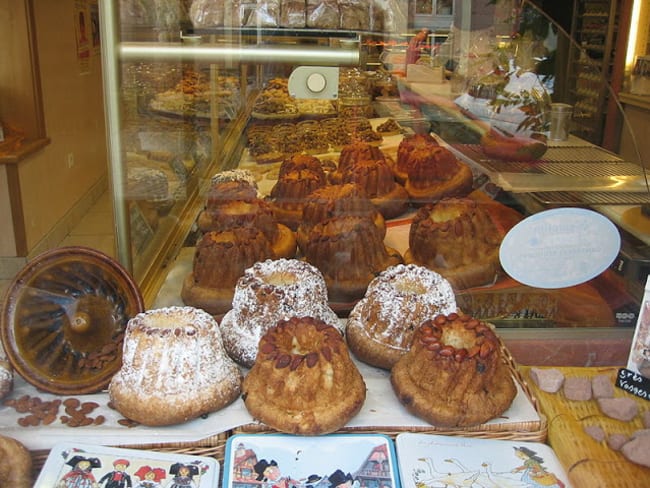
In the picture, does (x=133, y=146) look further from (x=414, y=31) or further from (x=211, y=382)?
(x=414, y=31)

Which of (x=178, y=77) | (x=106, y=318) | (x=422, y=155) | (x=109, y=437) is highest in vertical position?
(x=178, y=77)

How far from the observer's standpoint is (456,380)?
1.28 metres

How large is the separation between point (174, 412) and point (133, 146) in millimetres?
774

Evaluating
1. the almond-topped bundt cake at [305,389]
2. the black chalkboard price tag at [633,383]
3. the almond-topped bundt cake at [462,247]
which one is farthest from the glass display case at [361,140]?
the almond-topped bundt cake at [305,389]

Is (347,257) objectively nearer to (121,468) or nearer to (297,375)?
(297,375)

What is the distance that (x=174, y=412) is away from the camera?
1.25 m

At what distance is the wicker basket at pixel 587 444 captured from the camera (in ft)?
4.02

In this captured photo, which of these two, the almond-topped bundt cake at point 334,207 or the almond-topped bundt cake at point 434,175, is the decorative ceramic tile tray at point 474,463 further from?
the almond-topped bundt cake at point 434,175

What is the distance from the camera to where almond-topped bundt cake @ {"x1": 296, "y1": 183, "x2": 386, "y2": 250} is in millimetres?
2020

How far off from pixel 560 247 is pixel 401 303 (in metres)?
0.46

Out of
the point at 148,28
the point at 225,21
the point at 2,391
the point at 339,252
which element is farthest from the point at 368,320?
the point at 148,28

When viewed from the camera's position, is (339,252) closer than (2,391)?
No

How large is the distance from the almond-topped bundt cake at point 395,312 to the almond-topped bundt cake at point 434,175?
711mm

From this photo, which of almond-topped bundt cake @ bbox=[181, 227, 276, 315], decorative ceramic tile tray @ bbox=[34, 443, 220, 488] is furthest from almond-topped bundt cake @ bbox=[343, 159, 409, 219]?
decorative ceramic tile tray @ bbox=[34, 443, 220, 488]
